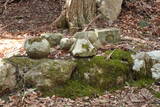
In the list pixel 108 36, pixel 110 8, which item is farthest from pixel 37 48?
pixel 110 8

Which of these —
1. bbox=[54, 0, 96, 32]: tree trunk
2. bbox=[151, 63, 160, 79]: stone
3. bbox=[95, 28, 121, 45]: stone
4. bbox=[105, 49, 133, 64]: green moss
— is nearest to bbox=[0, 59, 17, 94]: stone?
bbox=[105, 49, 133, 64]: green moss

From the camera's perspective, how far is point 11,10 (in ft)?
36.9

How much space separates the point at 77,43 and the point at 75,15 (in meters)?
2.96

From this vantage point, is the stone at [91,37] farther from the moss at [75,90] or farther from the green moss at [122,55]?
the moss at [75,90]

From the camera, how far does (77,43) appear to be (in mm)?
6047

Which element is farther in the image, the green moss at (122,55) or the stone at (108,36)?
the stone at (108,36)

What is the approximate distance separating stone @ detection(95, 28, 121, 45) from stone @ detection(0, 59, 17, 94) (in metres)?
2.31

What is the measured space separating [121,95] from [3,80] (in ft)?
6.56

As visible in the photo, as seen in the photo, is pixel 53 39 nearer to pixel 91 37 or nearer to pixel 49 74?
pixel 91 37

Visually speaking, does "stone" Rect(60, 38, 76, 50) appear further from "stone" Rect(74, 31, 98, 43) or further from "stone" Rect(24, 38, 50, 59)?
"stone" Rect(24, 38, 50, 59)

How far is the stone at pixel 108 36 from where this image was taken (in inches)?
282

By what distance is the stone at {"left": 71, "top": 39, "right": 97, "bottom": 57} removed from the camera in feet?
19.5

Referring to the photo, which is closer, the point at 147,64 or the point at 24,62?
the point at 24,62

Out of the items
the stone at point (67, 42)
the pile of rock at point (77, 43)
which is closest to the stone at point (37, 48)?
the pile of rock at point (77, 43)
